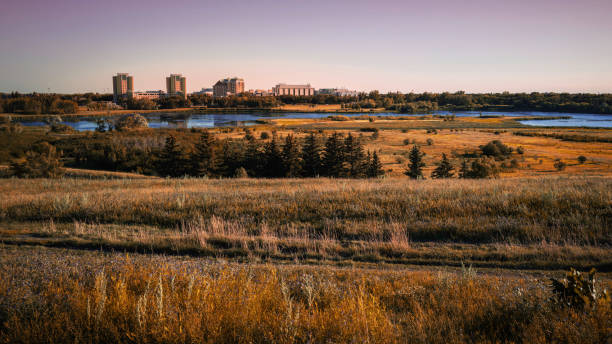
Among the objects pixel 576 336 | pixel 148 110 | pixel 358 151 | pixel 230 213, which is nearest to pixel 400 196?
pixel 230 213

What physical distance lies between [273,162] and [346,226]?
127ft

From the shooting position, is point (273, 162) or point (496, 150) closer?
point (273, 162)

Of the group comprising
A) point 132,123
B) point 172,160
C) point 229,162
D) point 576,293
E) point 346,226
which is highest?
point 132,123

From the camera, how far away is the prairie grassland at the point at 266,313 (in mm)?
3383

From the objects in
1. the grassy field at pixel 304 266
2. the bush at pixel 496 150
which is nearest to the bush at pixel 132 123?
the grassy field at pixel 304 266

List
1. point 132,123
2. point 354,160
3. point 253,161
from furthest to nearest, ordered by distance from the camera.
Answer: point 132,123
point 253,161
point 354,160

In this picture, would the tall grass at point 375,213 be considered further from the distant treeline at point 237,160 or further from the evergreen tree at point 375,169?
the evergreen tree at point 375,169

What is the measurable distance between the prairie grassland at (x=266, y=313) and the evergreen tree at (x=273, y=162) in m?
41.9

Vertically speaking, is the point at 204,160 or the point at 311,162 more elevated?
the point at 204,160

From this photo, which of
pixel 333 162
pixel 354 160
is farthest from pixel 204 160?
pixel 354 160

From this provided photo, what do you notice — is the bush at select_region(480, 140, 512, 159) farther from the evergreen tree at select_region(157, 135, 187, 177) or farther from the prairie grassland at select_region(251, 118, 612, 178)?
the evergreen tree at select_region(157, 135, 187, 177)

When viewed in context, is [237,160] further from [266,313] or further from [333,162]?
[266,313]

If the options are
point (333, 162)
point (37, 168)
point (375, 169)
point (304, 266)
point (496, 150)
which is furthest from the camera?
point (496, 150)

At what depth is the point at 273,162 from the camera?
156 ft
